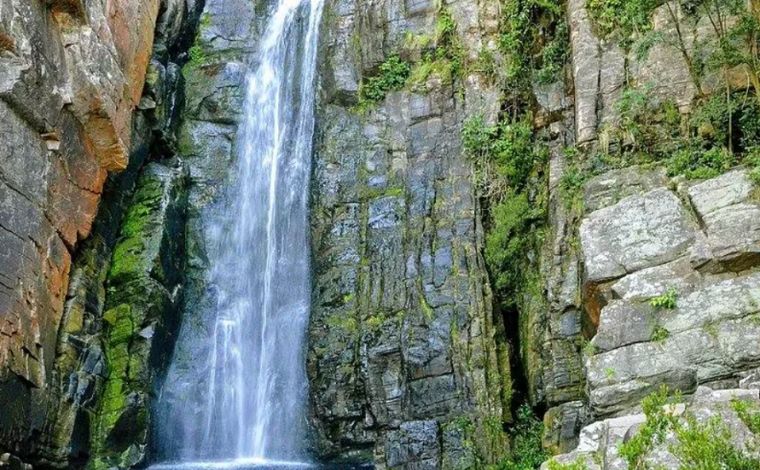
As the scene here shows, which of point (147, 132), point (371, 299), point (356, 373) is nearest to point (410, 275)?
point (371, 299)

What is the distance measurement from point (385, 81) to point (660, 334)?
10514 mm

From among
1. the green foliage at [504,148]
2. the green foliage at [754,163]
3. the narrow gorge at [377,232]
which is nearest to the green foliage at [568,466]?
the narrow gorge at [377,232]

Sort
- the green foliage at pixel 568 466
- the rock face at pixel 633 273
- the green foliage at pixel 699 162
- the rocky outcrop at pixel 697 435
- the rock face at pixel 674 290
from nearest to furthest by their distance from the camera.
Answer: the rocky outcrop at pixel 697 435
the green foliage at pixel 568 466
the rock face at pixel 674 290
the rock face at pixel 633 273
the green foliage at pixel 699 162

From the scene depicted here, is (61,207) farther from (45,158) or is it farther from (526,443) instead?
(526,443)

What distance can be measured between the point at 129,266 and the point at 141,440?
144 inches

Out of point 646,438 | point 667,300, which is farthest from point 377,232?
point 646,438

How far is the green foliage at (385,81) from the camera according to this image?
18.9 meters

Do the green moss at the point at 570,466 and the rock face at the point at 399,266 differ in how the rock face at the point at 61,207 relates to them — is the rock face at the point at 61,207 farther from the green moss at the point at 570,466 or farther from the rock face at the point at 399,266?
the green moss at the point at 570,466

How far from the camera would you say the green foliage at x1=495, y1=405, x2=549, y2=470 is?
12867 millimetres

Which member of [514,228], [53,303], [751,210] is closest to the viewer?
[751,210]

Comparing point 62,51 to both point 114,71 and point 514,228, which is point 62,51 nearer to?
point 114,71

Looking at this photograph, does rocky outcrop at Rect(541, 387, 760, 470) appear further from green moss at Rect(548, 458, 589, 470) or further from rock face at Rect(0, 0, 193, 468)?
rock face at Rect(0, 0, 193, 468)

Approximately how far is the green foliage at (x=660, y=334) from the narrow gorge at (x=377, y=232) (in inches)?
3.1

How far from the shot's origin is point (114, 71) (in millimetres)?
16188
